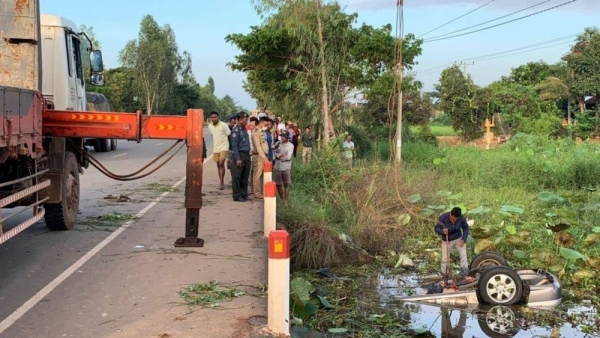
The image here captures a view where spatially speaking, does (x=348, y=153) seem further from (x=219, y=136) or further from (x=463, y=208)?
(x=219, y=136)

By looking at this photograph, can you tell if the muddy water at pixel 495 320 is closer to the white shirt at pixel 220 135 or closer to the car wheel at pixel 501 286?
the car wheel at pixel 501 286

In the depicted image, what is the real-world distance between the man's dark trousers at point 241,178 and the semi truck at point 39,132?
382 centimetres

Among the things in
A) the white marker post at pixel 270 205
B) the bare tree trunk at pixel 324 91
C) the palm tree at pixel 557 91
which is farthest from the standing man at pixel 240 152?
the palm tree at pixel 557 91

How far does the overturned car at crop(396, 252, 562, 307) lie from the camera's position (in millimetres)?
8023

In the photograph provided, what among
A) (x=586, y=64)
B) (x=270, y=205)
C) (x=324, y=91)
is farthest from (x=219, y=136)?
(x=586, y=64)

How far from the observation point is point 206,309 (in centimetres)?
553

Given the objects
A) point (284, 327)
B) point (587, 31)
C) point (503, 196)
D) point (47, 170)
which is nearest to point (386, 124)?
point (587, 31)

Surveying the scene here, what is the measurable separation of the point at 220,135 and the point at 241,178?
1430 millimetres

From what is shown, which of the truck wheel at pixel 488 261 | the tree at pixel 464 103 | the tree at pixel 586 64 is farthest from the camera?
the tree at pixel 464 103

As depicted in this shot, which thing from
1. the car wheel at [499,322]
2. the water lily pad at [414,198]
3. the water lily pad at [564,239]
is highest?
the water lily pad at [414,198]

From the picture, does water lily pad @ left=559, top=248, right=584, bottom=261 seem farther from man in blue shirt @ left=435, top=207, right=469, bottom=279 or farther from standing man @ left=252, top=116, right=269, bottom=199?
standing man @ left=252, top=116, right=269, bottom=199

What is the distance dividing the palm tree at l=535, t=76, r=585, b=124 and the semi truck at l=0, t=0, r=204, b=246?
126 feet

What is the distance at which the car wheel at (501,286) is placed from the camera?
8008 mm

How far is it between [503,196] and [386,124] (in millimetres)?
20025
